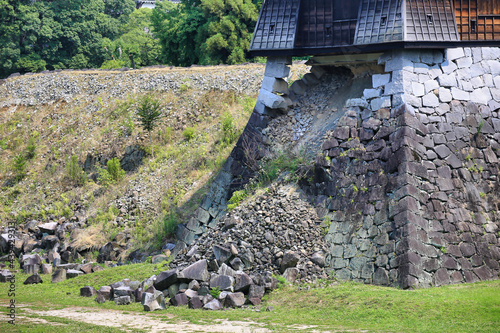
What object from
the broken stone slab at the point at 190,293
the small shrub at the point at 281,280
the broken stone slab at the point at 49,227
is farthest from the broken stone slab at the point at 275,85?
the broken stone slab at the point at 49,227

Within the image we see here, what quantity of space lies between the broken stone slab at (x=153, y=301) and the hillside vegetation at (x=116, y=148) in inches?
273

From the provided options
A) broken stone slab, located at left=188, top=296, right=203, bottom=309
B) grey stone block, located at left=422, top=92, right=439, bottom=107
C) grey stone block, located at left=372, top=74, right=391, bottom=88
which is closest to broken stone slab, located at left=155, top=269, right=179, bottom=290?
broken stone slab, located at left=188, top=296, right=203, bottom=309

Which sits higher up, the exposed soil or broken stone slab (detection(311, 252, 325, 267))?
broken stone slab (detection(311, 252, 325, 267))

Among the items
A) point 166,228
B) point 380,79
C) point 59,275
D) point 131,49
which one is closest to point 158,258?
point 166,228

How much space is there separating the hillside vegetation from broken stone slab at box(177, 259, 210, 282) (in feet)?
20.9

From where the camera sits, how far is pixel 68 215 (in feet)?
93.7

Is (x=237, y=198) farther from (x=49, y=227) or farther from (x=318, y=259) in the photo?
(x=49, y=227)

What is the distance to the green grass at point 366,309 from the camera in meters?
12.8

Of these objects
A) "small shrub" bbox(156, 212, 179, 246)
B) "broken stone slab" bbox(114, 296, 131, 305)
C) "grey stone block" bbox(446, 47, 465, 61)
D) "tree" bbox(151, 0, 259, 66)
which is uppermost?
"tree" bbox(151, 0, 259, 66)

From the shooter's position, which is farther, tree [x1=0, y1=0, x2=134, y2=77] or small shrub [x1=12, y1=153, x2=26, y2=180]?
tree [x1=0, y1=0, x2=134, y2=77]

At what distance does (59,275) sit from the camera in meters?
20.5

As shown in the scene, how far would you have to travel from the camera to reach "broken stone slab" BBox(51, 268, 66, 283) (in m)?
20.4

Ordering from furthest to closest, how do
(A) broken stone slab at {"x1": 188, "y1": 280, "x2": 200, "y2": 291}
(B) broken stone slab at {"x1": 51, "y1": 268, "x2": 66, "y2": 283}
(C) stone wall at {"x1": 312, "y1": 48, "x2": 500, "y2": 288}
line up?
(B) broken stone slab at {"x1": 51, "y1": 268, "x2": 66, "y2": 283}, (A) broken stone slab at {"x1": 188, "y1": 280, "x2": 200, "y2": 291}, (C) stone wall at {"x1": 312, "y1": 48, "x2": 500, "y2": 288}

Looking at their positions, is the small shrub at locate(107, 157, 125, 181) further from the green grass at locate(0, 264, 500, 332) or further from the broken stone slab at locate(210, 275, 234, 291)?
the broken stone slab at locate(210, 275, 234, 291)
